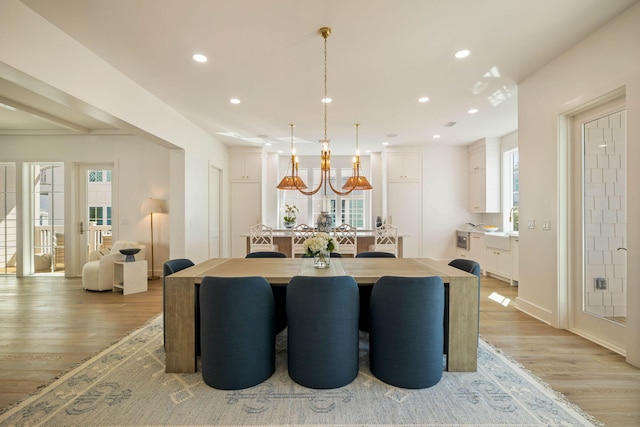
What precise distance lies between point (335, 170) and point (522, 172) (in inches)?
186

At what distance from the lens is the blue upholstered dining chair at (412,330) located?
2.01 metres

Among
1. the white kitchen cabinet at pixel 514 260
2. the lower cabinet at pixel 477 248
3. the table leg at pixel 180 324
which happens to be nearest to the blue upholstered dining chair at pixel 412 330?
the table leg at pixel 180 324

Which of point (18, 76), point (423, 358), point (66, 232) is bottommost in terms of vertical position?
point (423, 358)

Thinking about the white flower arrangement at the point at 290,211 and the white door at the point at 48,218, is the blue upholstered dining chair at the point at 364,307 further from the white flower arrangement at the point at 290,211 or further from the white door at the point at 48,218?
the white door at the point at 48,218

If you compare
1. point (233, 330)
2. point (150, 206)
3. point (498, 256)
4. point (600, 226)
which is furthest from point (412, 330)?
point (150, 206)

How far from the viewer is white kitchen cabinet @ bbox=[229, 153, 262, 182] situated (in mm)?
7059

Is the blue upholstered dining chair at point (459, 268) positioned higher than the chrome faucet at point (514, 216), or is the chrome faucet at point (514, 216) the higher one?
the chrome faucet at point (514, 216)

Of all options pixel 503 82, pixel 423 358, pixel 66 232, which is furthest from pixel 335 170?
pixel 423 358

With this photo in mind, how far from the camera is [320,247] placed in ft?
8.32

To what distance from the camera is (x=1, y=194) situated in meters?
5.91

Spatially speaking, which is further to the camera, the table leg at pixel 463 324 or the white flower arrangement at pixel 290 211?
the white flower arrangement at pixel 290 211

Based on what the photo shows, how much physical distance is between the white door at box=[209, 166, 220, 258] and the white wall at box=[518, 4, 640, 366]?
17.3 feet

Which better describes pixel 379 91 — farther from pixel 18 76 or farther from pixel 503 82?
pixel 18 76

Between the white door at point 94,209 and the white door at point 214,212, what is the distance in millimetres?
1793
